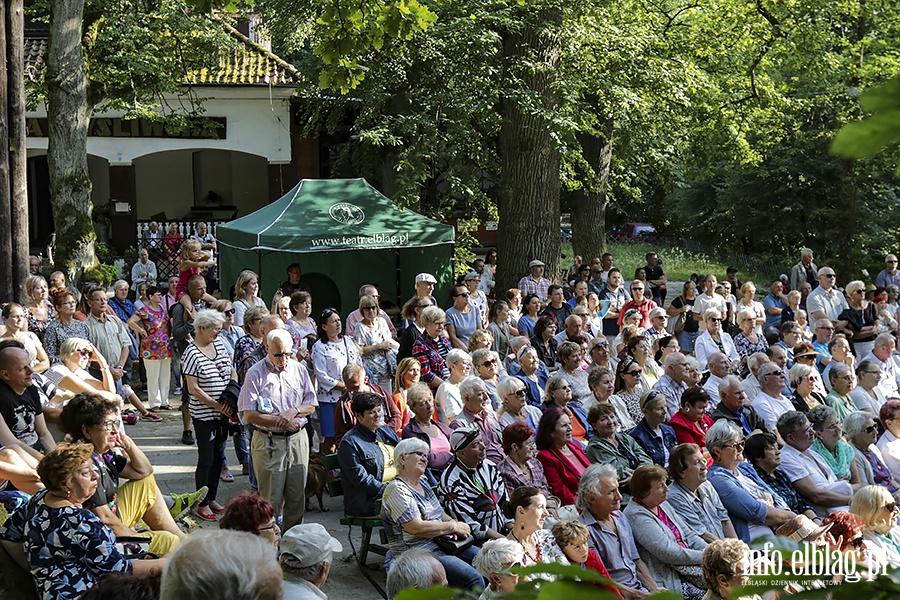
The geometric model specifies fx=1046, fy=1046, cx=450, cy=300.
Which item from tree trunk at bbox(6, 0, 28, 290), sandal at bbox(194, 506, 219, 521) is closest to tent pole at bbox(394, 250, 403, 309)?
tree trunk at bbox(6, 0, 28, 290)

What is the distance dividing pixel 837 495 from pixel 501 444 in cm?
235

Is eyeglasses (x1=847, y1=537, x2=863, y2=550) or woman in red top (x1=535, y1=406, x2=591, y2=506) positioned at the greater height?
woman in red top (x1=535, y1=406, x2=591, y2=506)

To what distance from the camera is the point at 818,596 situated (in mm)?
1479

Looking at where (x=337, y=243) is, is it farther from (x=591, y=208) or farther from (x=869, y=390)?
(x=591, y=208)

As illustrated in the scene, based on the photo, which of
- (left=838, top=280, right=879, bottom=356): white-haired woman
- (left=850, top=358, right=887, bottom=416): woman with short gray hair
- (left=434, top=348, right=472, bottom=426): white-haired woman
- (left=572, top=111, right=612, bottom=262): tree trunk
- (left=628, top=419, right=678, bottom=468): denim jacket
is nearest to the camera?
(left=628, top=419, right=678, bottom=468): denim jacket

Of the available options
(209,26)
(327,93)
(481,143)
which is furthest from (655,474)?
(209,26)

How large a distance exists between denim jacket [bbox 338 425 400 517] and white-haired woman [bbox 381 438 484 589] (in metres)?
0.62

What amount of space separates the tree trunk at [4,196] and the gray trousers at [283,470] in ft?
12.7

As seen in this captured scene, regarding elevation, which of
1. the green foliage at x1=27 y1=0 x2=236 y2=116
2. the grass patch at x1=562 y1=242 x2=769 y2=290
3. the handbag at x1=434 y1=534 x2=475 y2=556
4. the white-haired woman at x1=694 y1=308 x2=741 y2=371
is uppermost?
the green foliage at x1=27 y1=0 x2=236 y2=116

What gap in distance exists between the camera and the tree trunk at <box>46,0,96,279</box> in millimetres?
14648

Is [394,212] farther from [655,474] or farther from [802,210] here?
[802,210]

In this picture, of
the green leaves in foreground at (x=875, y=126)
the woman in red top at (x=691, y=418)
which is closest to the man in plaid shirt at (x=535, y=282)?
the woman in red top at (x=691, y=418)

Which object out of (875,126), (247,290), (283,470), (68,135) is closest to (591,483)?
(283,470)

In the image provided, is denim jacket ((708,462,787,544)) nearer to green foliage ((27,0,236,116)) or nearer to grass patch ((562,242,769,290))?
green foliage ((27,0,236,116))
